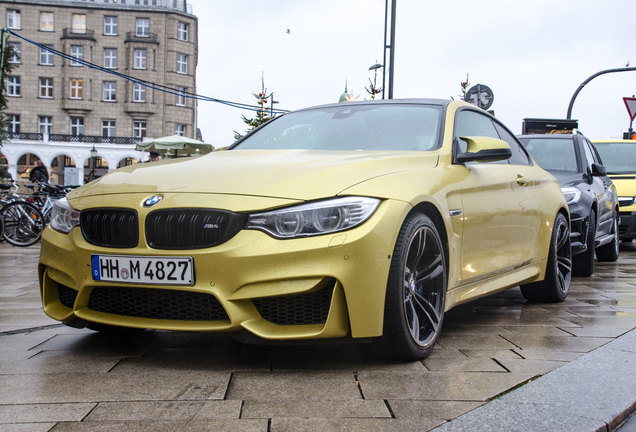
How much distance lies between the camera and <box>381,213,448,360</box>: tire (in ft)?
10.6

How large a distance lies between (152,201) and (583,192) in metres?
5.51

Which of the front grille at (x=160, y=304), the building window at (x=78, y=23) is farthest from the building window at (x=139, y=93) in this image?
the front grille at (x=160, y=304)

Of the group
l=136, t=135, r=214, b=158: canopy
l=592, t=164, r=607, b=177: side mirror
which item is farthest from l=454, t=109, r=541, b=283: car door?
l=136, t=135, r=214, b=158: canopy

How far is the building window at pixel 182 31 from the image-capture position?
59375mm

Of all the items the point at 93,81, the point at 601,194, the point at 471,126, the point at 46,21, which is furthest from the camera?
the point at 46,21

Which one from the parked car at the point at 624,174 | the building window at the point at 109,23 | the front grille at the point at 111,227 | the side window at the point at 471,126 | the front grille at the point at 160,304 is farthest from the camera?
the building window at the point at 109,23

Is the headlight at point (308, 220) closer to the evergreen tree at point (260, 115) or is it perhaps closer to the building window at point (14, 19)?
the evergreen tree at point (260, 115)

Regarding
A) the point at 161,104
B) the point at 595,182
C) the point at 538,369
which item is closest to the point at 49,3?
the point at 161,104

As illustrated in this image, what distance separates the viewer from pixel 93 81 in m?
58.2

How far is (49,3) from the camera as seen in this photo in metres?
58.7

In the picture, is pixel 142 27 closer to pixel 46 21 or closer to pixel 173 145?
pixel 46 21

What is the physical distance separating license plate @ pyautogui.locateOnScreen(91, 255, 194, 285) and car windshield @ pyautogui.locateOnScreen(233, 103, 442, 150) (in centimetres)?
147

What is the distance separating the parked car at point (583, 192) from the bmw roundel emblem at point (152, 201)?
15.8 ft

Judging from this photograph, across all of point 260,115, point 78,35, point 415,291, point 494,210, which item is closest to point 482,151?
point 494,210
